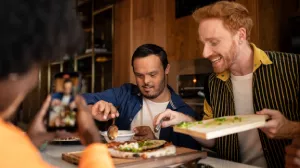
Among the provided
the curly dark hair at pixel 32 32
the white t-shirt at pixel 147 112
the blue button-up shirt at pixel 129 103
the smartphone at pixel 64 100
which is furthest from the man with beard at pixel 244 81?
the curly dark hair at pixel 32 32

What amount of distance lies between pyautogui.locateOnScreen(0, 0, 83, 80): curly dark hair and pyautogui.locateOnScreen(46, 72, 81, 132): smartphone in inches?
2.6

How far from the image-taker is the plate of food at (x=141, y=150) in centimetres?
134

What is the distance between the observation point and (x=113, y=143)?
5.09 feet

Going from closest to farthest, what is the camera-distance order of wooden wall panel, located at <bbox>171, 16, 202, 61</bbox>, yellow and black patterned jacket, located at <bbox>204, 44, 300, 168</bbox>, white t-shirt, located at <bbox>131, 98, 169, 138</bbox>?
yellow and black patterned jacket, located at <bbox>204, 44, 300, 168</bbox> → white t-shirt, located at <bbox>131, 98, 169, 138</bbox> → wooden wall panel, located at <bbox>171, 16, 202, 61</bbox>

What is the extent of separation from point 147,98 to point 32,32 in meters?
1.78

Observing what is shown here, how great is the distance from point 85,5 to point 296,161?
3789 mm

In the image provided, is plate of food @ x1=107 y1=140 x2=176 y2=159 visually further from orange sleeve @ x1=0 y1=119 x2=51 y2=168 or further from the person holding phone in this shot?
orange sleeve @ x1=0 y1=119 x2=51 y2=168

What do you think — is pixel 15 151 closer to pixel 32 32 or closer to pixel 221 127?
pixel 32 32

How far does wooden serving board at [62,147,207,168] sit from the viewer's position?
1.27 meters

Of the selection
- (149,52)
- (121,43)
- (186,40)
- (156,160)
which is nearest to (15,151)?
(156,160)

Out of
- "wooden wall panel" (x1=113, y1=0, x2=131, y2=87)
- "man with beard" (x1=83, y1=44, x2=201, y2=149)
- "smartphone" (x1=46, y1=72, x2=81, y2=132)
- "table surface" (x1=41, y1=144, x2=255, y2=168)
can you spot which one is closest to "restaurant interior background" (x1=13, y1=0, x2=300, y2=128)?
"wooden wall panel" (x1=113, y1=0, x2=131, y2=87)

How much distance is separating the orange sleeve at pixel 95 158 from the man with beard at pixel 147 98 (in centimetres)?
132

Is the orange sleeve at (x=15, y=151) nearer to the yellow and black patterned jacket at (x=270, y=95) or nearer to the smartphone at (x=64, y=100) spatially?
the smartphone at (x=64, y=100)

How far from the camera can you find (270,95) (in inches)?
66.4
